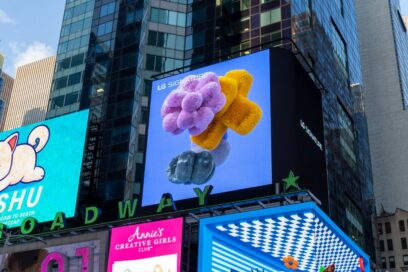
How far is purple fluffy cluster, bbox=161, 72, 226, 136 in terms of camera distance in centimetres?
4025

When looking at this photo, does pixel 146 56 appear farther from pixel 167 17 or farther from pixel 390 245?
pixel 390 245

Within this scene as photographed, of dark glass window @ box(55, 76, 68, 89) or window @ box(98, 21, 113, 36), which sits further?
dark glass window @ box(55, 76, 68, 89)

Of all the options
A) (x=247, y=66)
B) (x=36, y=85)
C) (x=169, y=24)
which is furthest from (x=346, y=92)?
(x=36, y=85)

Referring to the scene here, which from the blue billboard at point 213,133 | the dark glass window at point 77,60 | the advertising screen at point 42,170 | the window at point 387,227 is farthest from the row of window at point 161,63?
the window at point 387,227

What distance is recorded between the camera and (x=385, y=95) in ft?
568

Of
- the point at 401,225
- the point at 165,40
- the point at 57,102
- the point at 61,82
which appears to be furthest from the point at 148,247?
the point at 401,225

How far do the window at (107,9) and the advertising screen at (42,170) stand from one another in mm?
40116

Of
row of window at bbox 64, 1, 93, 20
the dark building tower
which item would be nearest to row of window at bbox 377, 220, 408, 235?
the dark building tower

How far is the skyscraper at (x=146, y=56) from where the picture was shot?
72562 mm

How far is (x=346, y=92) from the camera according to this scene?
326 ft

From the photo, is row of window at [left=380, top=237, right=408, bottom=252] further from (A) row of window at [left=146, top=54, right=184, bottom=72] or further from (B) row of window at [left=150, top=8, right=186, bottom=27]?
(B) row of window at [left=150, top=8, right=186, bottom=27]

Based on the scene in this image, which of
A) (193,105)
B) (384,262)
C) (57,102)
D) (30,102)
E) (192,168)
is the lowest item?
(192,168)

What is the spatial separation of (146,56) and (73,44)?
52.0ft

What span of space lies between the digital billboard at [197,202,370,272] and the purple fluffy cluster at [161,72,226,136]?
31.1ft
